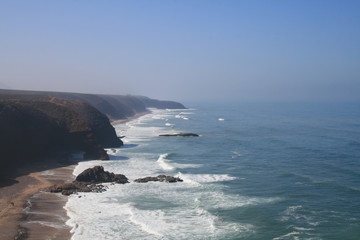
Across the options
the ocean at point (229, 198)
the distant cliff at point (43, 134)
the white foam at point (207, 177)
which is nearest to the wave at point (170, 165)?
the ocean at point (229, 198)

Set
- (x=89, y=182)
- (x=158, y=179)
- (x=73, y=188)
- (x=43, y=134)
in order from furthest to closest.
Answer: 1. (x=43, y=134)
2. (x=158, y=179)
3. (x=89, y=182)
4. (x=73, y=188)

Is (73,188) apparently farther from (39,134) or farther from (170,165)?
(39,134)

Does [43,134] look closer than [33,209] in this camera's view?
No

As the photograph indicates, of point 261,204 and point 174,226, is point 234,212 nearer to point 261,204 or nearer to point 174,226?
point 261,204

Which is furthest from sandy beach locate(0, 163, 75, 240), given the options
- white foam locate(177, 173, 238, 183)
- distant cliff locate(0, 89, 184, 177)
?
white foam locate(177, 173, 238, 183)

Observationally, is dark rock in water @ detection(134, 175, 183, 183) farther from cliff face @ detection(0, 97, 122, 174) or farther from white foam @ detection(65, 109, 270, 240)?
cliff face @ detection(0, 97, 122, 174)

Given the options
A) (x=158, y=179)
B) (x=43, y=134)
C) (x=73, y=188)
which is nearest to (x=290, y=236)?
(x=158, y=179)
